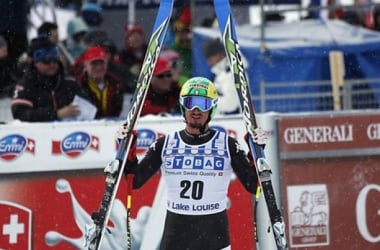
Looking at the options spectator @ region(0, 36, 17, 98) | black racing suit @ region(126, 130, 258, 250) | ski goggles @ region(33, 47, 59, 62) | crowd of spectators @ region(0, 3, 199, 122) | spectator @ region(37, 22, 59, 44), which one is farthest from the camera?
spectator @ region(37, 22, 59, 44)

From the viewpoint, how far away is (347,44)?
40.4ft

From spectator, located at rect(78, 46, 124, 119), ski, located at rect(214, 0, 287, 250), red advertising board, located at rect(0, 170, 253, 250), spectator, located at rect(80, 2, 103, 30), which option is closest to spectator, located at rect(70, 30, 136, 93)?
spectator, located at rect(78, 46, 124, 119)

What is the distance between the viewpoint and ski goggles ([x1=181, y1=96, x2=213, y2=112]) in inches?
300

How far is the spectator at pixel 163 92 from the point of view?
33.1 ft

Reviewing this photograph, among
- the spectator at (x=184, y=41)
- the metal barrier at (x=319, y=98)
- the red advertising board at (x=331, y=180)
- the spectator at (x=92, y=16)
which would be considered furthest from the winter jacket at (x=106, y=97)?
the spectator at (x=92, y=16)

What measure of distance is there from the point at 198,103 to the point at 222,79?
2.66m

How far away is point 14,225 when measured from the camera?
8.98 meters

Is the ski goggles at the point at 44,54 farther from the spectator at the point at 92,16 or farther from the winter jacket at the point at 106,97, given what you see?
the spectator at the point at 92,16

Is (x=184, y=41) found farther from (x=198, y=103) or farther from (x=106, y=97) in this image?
(x=198, y=103)

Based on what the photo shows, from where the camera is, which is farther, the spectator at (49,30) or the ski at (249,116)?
the spectator at (49,30)

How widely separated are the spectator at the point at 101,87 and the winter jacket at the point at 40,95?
291 mm

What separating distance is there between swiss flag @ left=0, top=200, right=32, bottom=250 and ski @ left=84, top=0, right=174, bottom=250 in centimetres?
152

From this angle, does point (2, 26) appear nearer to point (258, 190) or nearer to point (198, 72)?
point (198, 72)

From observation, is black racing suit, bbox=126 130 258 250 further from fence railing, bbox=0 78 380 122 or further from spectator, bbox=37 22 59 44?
spectator, bbox=37 22 59 44
